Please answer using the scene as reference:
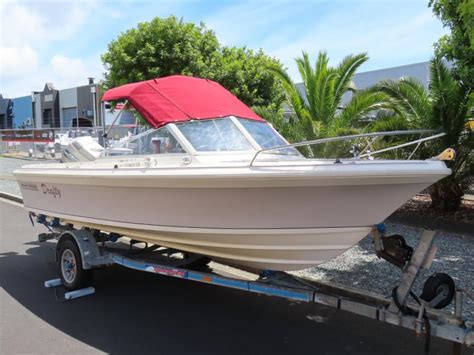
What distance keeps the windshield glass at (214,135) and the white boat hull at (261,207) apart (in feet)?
2.27

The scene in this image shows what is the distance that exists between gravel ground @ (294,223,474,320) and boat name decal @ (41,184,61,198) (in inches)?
126

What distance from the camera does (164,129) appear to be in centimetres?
492

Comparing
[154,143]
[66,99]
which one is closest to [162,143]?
[154,143]

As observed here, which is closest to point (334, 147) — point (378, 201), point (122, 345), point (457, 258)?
point (457, 258)

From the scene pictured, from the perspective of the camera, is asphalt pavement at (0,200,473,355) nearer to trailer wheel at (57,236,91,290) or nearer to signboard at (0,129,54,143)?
trailer wheel at (57,236,91,290)

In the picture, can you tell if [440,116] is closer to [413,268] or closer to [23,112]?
[413,268]

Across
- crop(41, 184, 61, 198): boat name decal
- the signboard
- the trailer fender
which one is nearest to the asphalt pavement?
the trailer fender

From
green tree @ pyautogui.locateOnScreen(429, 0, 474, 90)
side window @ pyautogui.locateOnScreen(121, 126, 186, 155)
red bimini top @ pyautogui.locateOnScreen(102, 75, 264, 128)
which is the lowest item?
side window @ pyautogui.locateOnScreen(121, 126, 186, 155)

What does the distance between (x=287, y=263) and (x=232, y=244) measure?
1.72ft

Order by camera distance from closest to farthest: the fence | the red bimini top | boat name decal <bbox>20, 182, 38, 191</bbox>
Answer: the red bimini top < boat name decal <bbox>20, 182, 38, 191</bbox> < the fence

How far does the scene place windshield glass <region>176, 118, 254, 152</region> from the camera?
4777mm

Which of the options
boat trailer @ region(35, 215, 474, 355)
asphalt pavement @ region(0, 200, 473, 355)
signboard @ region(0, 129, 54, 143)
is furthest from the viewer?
signboard @ region(0, 129, 54, 143)

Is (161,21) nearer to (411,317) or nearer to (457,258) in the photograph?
(457,258)

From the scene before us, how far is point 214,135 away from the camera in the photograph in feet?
16.2
